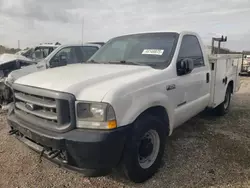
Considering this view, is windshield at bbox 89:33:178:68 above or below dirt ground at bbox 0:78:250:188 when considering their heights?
above

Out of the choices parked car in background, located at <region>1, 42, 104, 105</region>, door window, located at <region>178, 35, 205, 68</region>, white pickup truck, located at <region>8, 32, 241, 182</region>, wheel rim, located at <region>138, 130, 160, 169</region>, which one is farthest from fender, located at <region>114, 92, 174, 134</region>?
parked car in background, located at <region>1, 42, 104, 105</region>

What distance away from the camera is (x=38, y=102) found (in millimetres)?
2748

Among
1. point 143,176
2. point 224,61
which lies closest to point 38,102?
point 143,176

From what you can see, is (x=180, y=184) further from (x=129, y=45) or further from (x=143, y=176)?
(x=129, y=45)

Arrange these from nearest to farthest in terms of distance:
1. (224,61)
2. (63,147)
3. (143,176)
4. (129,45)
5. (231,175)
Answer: (63,147) < (143,176) < (231,175) < (129,45) < (224,61)

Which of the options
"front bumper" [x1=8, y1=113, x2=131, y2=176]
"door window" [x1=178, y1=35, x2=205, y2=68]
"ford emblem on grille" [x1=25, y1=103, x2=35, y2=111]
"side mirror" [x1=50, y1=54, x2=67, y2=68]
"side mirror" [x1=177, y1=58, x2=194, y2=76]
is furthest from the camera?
"side mirror" [x1=50, y1=54, x2=67, y2=68]

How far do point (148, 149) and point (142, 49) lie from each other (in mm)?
1580

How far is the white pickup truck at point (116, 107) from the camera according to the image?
96.0 inches

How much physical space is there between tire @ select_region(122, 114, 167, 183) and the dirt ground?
17 centimetres

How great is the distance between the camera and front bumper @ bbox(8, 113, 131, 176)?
2.37 meters

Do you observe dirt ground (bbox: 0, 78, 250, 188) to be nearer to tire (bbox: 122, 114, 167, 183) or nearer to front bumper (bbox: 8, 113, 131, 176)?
tire (bbox: 122, 114, 167, 183)

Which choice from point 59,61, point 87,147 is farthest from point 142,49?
point 59,61

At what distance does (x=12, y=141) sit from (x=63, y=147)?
2.32 meters

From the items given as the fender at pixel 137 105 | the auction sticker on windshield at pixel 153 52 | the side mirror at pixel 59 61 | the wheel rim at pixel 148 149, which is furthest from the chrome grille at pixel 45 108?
the side mirror at pixel 59 61
